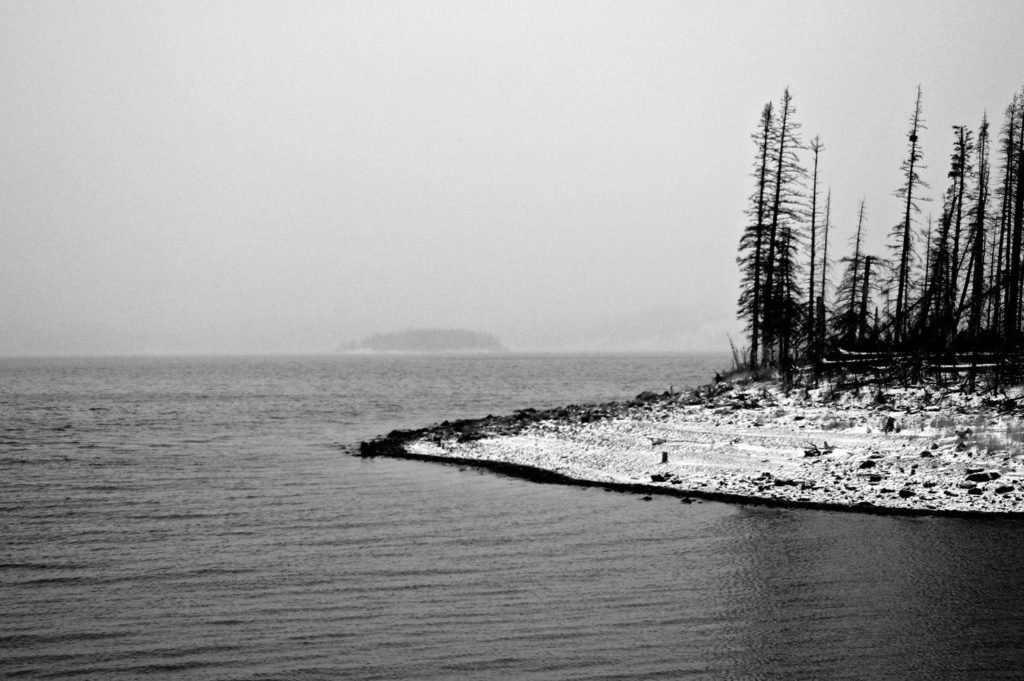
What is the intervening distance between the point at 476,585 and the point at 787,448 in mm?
14111

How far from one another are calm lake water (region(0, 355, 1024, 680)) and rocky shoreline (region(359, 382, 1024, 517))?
4.76 feet

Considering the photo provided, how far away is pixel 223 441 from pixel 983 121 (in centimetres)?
4608

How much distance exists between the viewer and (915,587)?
12422 millimetres

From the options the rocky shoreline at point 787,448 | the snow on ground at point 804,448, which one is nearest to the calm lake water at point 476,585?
the rocky shoreline at point 787,448

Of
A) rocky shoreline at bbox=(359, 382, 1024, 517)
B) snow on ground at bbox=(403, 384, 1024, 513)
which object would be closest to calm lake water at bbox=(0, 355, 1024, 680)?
rocky shoreline at bbox=(359, 382, 1024, 517)

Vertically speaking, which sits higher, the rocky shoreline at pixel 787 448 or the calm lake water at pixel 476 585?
the rocky shoreline at pixel 787 448

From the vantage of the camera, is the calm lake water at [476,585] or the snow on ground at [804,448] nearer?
the calm lake water at [476,585]

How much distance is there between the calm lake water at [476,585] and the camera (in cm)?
964

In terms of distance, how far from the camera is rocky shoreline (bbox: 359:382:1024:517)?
1894cm

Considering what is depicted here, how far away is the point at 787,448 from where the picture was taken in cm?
2367

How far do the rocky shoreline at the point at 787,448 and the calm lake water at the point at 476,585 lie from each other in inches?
57.1

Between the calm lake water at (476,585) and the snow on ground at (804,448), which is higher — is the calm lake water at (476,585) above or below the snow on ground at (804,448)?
below

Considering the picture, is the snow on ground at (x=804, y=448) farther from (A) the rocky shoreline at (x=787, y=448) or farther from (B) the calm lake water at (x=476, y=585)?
(B) the calm lake water at (x=476, y=585)

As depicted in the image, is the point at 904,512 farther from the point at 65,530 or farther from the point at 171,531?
the point at 65,530
